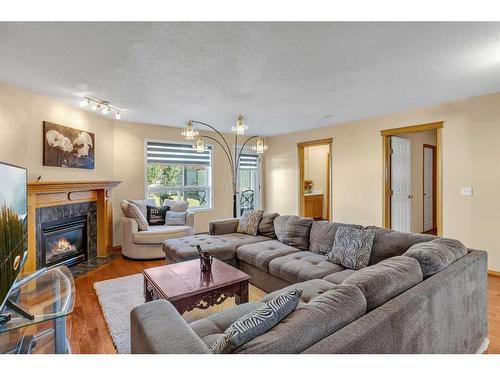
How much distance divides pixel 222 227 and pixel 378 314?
3061mm

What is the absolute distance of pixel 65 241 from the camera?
3.79 meters

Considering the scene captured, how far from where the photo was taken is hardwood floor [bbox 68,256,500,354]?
198 cm

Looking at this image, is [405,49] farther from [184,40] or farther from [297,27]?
[184,40]

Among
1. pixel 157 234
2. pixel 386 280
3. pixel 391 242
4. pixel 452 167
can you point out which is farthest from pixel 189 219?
pixel 452 167

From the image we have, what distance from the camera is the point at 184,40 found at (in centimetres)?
201

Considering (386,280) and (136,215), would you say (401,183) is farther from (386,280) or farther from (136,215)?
(136,215)

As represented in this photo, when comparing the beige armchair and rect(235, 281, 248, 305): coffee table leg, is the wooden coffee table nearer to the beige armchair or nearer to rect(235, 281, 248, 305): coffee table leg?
rect(235, 281, 248, 305): coffee table leg

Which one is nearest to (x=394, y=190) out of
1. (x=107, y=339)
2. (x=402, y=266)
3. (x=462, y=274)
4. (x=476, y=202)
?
(x=476, y=202)

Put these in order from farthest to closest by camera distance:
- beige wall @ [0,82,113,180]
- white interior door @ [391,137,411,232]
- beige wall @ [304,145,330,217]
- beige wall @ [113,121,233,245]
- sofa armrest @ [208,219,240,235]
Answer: beige wall @ [304,145,330,217]
beige wall @ [113,121,233,245]
white interior door @ [391,137,411,232]
sofa armrest @ [208,219,240,235]
beige wall @ [0,82,113,180]

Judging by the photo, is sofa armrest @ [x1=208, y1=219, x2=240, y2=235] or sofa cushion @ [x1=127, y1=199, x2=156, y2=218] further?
sofa cushion @ [x1=127, y1=199, x2=156, y2=218]

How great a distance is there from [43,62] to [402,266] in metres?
3.33

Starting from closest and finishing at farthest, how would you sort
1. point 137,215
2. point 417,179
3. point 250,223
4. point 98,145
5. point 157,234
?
point 250,223, point 157,234, point 137,215, point 98,145, point 417,179

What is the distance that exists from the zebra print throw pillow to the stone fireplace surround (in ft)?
11.1

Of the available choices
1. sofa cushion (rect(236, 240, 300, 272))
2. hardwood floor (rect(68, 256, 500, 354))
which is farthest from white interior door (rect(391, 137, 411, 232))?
sofa cushion (rect(236, 240, 300, 272))
